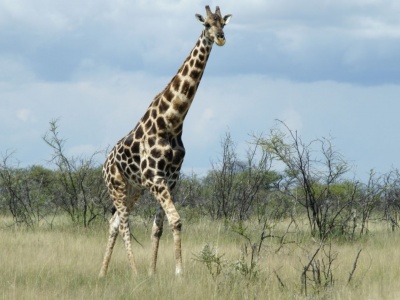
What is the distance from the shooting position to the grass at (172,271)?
23.2 feet

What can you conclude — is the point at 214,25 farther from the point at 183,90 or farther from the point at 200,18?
the point at 183,90

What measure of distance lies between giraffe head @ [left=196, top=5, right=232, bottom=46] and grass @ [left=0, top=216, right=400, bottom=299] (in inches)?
93.8

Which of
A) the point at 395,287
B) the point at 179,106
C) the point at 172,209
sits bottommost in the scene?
the point at 395,287

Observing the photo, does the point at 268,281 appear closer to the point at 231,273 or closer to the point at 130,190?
the point at 231,273

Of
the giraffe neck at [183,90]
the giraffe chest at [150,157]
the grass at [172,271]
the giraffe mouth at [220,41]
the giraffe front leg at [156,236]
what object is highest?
the giraffe mouth at [220,41]

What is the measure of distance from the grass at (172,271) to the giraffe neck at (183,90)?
5.31 ft

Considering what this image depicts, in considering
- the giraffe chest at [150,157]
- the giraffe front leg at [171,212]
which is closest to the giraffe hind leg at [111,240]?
the giraffe chest at [150,157]

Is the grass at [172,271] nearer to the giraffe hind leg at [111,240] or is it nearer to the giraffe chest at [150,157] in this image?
the giraffe hind leg at [111,240]

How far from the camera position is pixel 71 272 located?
8672 mm

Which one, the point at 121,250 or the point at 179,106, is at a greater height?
the point at 179,106

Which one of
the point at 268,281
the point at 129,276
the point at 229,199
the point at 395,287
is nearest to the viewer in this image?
the point at 268,281

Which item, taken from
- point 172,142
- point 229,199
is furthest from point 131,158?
point 229,199

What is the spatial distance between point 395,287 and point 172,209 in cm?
268

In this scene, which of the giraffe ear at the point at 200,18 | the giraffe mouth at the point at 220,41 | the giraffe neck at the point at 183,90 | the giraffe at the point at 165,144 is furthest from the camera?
the giraffe neck at the point at 183,90
